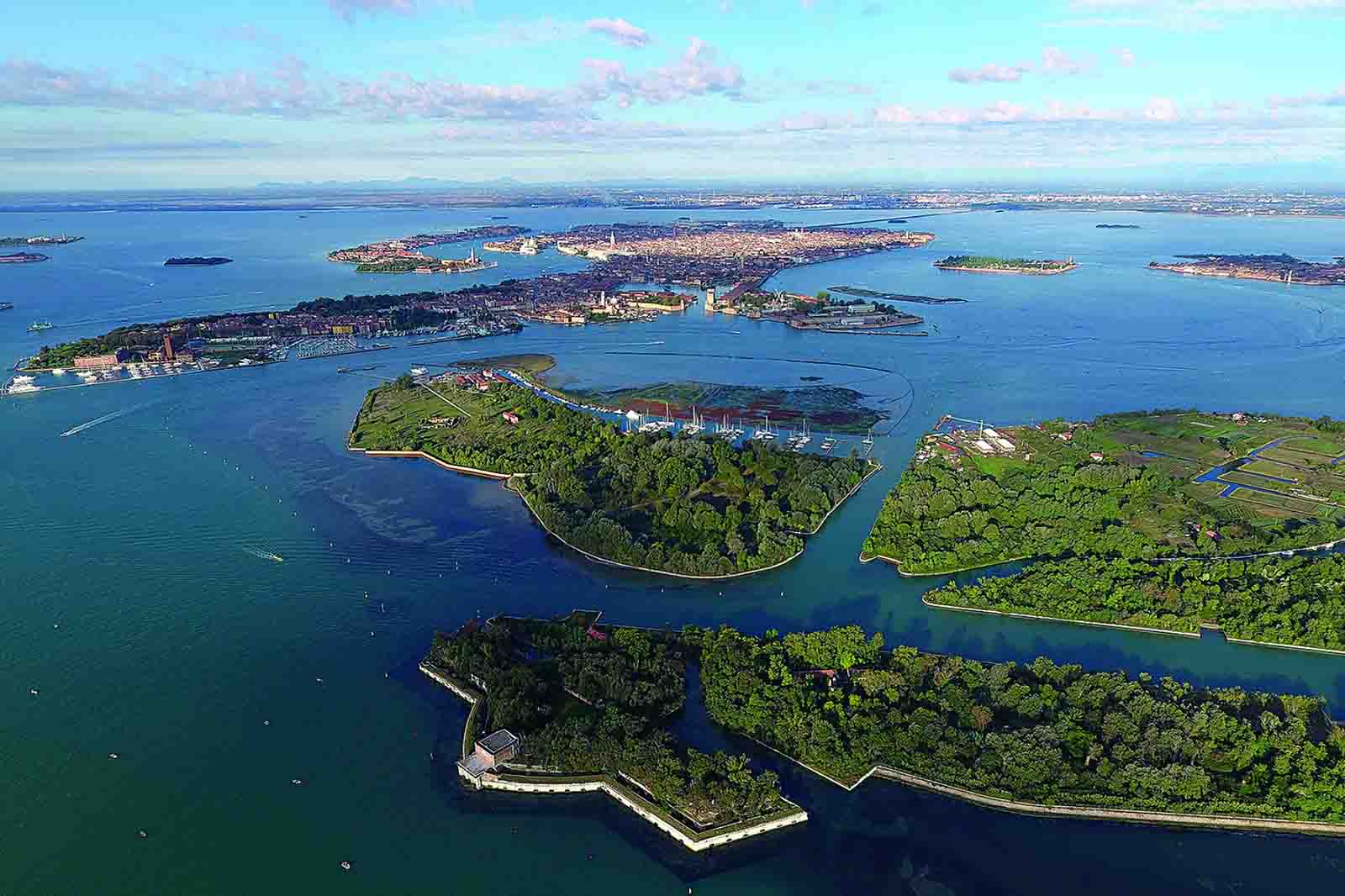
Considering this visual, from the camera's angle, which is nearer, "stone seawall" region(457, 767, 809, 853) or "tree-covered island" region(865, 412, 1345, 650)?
"stone seawall" region(457, 767, 809, 853)

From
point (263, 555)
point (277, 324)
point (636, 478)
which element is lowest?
point (263, 555)

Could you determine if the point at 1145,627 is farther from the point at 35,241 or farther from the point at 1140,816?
the point at 35,241

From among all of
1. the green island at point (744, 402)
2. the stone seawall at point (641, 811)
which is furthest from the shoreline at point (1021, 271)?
the stone seawall at point (641, 811)

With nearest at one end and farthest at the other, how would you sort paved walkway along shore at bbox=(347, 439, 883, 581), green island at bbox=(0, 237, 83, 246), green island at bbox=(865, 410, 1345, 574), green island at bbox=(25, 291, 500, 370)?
paved walkway along shore at bbox=(347, 439, 883, 581) < green island at bbox=(865, 410, 1345, 574) < green island at bbox=(25, 291, 500, 370) < green island at bbox=(0, 237, 83, 246)

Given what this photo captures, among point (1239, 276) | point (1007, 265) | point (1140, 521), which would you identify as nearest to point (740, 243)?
point (1007, 265)

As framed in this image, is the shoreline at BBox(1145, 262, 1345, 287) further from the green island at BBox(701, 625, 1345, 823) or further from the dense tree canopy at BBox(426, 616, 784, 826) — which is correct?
the dense tree canopy at BBox(426, 616, 784, 826)

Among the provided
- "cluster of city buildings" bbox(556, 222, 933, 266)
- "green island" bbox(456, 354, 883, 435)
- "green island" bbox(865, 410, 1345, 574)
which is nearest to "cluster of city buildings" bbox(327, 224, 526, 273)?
"cluster of city buildings" bbox(556, 222, 933, 266)
